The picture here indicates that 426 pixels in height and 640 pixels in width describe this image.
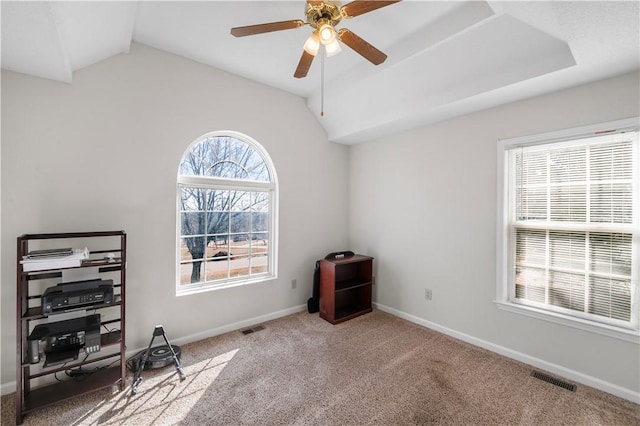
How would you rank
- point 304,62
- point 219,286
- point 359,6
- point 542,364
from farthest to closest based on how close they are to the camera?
1. point 219,286
2. point 542,364
3. point 304,62
4. point 359,6

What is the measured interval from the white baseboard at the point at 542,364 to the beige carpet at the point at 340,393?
7cm

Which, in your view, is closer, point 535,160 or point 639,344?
point 639,344

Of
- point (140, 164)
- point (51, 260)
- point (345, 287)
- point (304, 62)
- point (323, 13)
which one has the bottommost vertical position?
point (345, 287)

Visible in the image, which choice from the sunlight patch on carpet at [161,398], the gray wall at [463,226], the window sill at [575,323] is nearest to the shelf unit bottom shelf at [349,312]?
the gray wall at [463,226]

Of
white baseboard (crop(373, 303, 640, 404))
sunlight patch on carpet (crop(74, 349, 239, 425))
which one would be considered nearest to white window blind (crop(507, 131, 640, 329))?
white baseboard (crop(373, 303, 640, 404))

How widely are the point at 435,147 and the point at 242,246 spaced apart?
8.23 ft

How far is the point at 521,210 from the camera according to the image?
259cm

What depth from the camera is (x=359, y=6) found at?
149 cm

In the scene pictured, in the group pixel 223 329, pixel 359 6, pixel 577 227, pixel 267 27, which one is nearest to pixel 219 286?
pixel 223 329

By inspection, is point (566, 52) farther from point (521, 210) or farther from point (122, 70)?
point (122, 70)

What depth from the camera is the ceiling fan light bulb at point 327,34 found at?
160cm

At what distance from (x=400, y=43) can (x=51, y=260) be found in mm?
3138

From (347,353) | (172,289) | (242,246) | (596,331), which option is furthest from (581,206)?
(172,289)

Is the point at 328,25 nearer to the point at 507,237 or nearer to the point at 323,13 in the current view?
the point at 323,13
